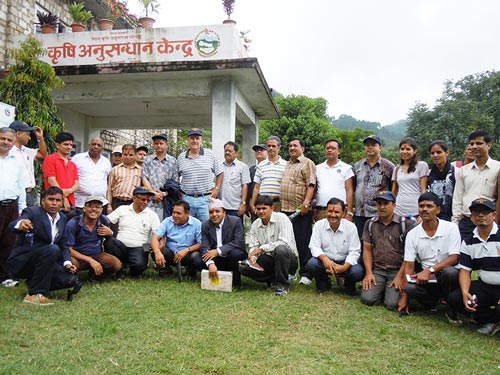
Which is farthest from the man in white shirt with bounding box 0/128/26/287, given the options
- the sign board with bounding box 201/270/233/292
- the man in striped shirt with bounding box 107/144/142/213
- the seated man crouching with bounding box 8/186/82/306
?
the sign board with bounding box 201/270/233/292

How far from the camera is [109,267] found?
5086 mm

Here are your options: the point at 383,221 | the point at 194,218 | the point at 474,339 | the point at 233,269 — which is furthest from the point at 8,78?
the point at 474,339

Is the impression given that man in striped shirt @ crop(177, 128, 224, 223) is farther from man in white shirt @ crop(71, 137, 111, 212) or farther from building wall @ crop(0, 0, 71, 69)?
building wall @ crop(0, 0, 71, 69)

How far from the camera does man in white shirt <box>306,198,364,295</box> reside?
15.9ft

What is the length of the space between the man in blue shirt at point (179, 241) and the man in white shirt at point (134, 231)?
0.69 feet

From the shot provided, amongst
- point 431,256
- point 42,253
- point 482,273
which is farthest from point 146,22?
point 482,273

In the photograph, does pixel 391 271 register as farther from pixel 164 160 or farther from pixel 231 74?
pixel 231 74

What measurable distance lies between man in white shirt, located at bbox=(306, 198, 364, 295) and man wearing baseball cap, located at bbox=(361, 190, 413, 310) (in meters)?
0.15

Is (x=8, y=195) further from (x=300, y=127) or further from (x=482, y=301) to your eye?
(x=300, y=127)

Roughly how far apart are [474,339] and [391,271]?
1192mm

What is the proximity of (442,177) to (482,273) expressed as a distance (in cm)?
136

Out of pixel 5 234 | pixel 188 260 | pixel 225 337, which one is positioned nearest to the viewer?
pixel 225 337

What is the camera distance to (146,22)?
8336 millimetres

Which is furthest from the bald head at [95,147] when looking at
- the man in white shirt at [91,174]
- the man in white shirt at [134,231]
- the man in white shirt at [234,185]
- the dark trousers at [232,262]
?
the dark trousers at [232,262]
